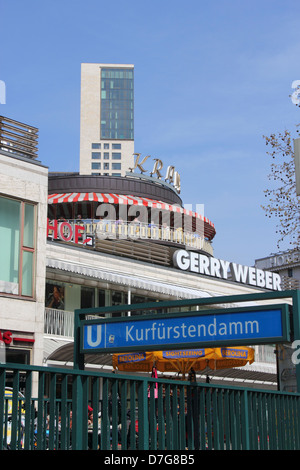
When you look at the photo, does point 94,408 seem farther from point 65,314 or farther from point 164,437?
point 65,314

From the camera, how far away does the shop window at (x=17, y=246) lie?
19.4m

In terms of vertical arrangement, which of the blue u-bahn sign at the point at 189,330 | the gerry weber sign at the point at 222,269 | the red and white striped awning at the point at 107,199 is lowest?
the blue u-bahn sign at the point at 189,330

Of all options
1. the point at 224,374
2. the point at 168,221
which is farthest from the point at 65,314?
the point at 168,221

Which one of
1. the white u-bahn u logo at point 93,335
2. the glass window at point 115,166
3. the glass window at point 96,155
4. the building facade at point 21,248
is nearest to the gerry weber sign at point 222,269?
the building facade at point 21,248

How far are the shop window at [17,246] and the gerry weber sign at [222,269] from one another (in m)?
11.2

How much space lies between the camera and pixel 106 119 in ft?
594

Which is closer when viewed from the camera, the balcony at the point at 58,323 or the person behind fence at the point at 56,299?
the balcony at the point at 58,323

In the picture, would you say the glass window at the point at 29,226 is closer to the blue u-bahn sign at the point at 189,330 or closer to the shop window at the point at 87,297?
the shop window at the point at 87,297

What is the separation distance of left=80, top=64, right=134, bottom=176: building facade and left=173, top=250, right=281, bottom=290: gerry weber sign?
115739mm

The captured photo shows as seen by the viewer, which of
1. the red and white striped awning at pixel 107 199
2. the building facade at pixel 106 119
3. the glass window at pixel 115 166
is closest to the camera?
the red and white striped awning at pixel 107 199

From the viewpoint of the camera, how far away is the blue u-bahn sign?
683cm

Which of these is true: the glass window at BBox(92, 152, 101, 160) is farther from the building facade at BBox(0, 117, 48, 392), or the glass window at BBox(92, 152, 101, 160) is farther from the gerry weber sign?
the building facade at BBox(0, 117, 48, 392)

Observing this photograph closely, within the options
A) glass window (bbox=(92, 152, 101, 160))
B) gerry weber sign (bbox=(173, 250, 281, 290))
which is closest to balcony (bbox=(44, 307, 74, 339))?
gerry weber sign (bbox=(173, 250, 281, 290))

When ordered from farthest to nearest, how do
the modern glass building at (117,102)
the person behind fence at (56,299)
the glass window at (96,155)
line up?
the modern glass building at (117,102) → the glass window at (96,155) → the person behind fence at (56,299)
